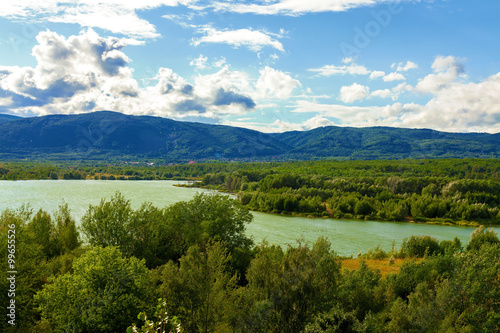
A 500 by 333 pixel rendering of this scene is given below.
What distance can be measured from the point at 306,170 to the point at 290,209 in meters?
59.5

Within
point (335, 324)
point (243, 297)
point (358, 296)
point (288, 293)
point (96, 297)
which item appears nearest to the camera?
point (335, 324)

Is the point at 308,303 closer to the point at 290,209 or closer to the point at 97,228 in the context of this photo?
the point at 97,228

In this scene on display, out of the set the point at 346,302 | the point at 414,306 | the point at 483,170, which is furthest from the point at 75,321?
the point at 483,170

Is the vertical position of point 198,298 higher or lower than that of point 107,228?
lower

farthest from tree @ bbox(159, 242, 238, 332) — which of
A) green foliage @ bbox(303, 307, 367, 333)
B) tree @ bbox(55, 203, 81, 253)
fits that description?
tree @ bbox(55, 203, 81, 253)

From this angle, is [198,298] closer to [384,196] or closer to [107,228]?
[107,228]

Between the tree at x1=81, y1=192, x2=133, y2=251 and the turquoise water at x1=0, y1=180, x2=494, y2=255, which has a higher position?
the tree at x1=81, y1=192, x2=133, y2=251

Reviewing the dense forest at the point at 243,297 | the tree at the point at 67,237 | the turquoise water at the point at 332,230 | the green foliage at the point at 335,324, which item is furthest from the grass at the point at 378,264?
the tree at the point at 67,237

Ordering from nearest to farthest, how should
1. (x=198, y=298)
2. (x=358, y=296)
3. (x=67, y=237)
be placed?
(x=198, y=298) < (x=358, y=296) < (x=67, y=237)

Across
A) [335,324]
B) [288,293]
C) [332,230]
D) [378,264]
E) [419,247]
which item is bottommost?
[332,230]

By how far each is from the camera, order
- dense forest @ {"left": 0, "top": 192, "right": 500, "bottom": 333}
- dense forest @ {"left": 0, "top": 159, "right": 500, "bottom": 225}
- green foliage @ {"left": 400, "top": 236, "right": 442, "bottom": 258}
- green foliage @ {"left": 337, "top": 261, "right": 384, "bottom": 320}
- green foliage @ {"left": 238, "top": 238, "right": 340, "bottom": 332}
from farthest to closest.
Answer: dense forest @ {"left": 0, "top": 159, "right": 500, "bottom": 225} < green foliage @ {"left": 400, "top": 236, "right": 442, "bottom": 258} < green foliage @ {"left": 337, "top": 261, "right": 384, "bottom": 320} < dense forest @ {"left": 0, "top": 192, "right": 500, "bottom": 333} < green foliage @ {"left": 238, "top": 238, "right": 340, "bottom": 332}

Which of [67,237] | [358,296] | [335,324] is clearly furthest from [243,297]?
[67,237]

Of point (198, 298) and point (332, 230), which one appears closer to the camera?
point (198, 298)

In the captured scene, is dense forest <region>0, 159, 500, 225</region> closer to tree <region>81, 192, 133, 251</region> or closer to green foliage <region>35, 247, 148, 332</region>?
tree <region>81, 192, 133, 251</region>
